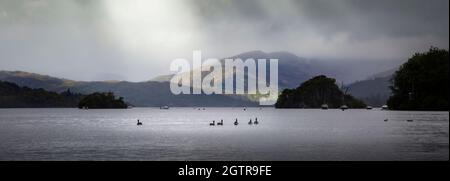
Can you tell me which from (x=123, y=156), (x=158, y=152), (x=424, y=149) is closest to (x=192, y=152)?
(x=158, y=152)

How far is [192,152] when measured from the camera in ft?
203
